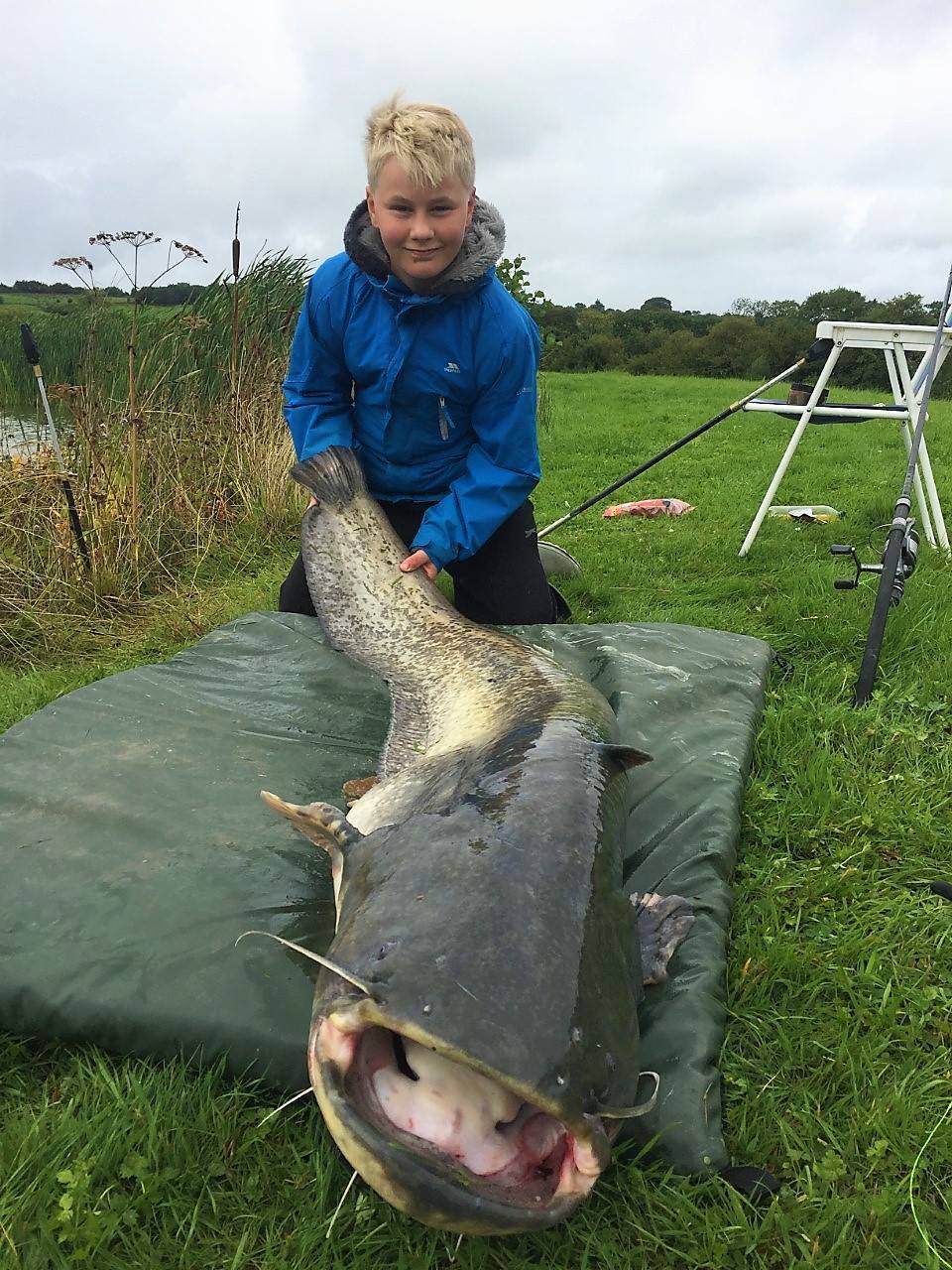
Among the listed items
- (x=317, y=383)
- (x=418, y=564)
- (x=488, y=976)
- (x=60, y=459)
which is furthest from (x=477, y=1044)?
(x=60, y=459)

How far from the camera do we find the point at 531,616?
4.09 metres

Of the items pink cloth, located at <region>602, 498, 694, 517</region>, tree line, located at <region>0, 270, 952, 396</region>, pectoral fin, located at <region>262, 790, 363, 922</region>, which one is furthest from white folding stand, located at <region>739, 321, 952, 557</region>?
tree line, located at <region>0, 270, 952, 396</region>

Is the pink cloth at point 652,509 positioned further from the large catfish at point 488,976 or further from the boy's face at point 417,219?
the large catfish at point 488,976

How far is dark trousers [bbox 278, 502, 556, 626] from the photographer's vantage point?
406 cm

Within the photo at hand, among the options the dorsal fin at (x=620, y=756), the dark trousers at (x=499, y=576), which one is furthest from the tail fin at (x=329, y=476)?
the dorsal fin at (x=620, y=756)

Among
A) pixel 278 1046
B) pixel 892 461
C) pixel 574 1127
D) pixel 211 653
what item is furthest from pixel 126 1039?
pixel 892 461

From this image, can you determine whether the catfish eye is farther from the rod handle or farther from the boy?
the rod handle

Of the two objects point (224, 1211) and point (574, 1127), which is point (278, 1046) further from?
point (574, 1127)

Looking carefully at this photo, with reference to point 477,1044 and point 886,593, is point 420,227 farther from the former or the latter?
point 477,1044

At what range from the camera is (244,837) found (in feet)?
7.78

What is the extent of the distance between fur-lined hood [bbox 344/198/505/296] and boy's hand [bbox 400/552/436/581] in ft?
3.56

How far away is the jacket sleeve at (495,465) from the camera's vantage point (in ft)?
12.1

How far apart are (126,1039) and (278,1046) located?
342 millimetres

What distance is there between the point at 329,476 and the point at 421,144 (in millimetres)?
1408
